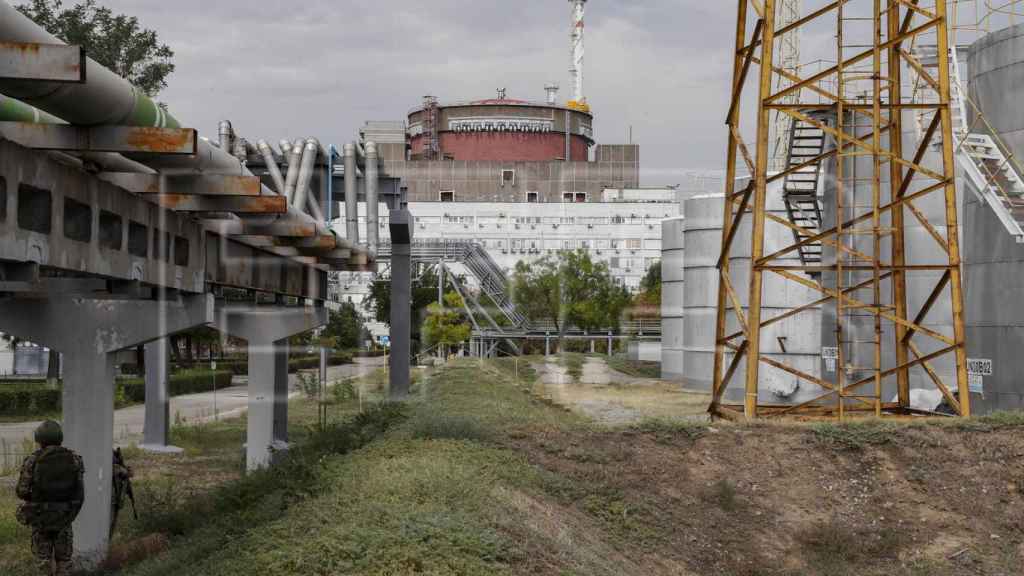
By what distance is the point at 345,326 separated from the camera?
75125mm

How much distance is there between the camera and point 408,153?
118 m

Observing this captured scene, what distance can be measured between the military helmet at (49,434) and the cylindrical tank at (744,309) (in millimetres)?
26961

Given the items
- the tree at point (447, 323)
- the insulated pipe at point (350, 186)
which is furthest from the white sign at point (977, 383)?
the tree at point (447, 323)

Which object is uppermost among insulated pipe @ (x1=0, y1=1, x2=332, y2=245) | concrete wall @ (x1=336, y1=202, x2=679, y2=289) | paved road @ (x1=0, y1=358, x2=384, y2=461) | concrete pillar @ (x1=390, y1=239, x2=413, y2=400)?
concrete wall @ (x1=336, y1=202, x2=679, y2=289)

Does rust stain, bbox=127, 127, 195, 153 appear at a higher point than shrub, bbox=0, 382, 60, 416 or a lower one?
higher

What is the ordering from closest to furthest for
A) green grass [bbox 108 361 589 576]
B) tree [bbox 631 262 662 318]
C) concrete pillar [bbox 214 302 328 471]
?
green grass [bbox 108 361 589 576] < concrete pillar [bbox 214 302 328 471] < tree [bbox 631 262 662 318]

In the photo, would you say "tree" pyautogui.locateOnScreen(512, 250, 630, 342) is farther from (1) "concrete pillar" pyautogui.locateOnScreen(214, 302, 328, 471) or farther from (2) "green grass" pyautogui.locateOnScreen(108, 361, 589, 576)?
(2) "green grass" pyautogui.locateOnScreen(108, 361, 589, 576)

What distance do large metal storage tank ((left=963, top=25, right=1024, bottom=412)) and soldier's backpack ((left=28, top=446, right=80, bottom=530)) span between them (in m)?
18.4

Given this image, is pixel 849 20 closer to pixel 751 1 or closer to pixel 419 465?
pixel 751 1

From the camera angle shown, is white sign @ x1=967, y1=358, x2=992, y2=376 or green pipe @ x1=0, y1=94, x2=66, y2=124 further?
white sign @ x1=967, y1=358, x2=992, y2=376

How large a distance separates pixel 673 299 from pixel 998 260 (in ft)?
90.7

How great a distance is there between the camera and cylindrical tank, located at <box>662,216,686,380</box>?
50.9 meters

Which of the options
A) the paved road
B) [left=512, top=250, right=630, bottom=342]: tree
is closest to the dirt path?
the paved road

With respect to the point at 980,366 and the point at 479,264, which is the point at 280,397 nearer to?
the point at 980,366
